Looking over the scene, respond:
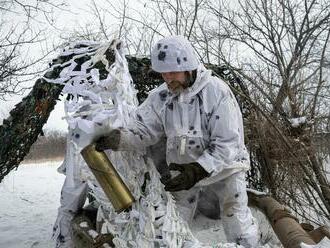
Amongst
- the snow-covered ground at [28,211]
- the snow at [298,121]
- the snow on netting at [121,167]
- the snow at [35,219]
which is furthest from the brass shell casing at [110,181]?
the snow-covered ground at [28,211]

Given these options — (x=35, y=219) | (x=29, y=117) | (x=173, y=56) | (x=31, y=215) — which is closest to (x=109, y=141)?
(x=173, y=56)

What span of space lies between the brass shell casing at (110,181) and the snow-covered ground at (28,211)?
Result: 3.18 m

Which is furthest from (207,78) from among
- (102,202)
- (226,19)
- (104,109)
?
(226,19)

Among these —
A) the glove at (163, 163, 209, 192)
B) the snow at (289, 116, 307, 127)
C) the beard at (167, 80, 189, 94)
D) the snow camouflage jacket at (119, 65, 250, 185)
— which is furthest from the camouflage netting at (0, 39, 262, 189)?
the glove at (163, 163, 209, 192)

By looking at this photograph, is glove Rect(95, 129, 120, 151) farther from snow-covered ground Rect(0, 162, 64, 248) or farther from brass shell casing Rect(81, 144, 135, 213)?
snow-covered ground Rect(0, 162, 64, 248)

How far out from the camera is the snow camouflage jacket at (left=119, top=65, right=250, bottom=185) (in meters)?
3.02

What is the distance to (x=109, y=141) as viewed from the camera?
9.70ft

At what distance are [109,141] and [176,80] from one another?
1.76 feet

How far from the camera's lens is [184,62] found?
2.95 m

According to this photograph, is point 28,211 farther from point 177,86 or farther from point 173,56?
point 173,56

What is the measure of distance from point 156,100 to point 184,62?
1.72 ft

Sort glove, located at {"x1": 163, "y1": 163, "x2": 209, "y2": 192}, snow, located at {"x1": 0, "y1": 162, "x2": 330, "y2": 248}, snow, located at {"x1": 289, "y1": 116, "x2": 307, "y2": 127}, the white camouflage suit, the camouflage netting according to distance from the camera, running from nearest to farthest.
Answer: glove, located at {"x1": 163, "y1": 163, "x2": 209, "y2": 192} → the white camouflage suit → snow, located at {"x1": 0, "y1": 162, "x2": 330, "y2": 248} → the camouflage netting → snow, located at {"x1": 289, "y1": 116, "x2": 307, "y2": 127}

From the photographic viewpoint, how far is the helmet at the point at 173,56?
293 centimetres

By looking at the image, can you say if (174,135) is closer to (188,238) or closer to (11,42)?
(188,238)
